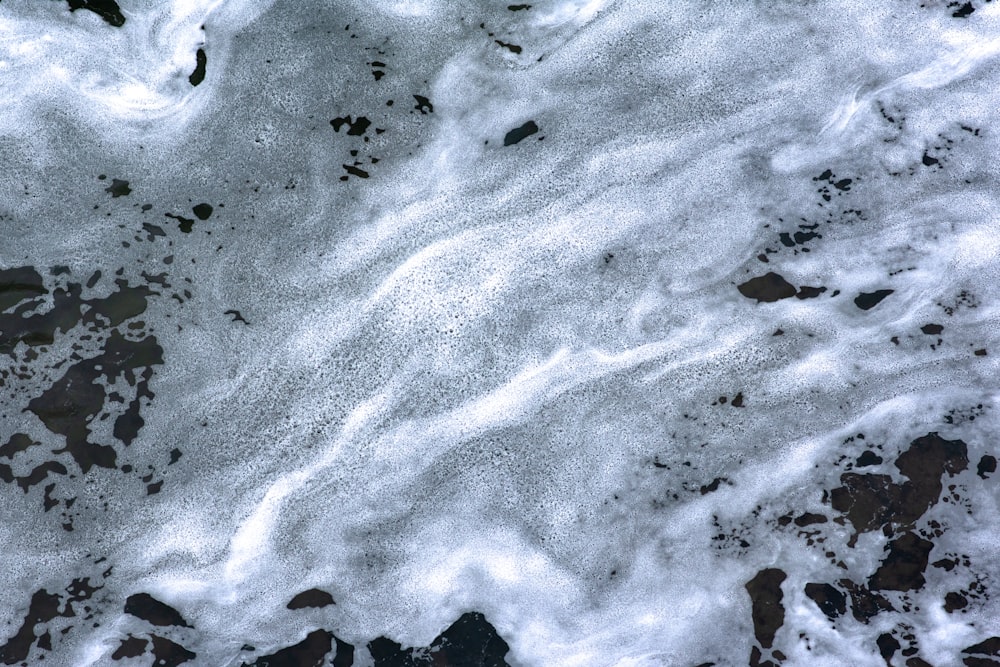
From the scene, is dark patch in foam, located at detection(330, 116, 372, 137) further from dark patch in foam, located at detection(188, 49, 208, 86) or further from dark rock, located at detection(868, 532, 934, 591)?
dark rock, located at detection(868, 532, 934, 591)

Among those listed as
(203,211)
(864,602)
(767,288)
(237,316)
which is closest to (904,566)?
(864,602)

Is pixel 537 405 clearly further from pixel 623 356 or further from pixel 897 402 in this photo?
pixel 897 402

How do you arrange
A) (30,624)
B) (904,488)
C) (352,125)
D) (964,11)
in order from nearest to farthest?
(30,624)
(904,488)
(352,125)
(964,11)

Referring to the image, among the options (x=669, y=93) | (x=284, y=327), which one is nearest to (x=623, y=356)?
(x=669, y=93)

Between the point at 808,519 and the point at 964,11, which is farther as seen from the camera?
the point at 964,11

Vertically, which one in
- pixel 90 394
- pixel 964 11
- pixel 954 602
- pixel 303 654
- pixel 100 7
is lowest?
pixel 954 602

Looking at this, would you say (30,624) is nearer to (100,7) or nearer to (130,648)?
(130,648)

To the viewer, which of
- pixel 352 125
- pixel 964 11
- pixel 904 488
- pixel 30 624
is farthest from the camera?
pixel 964 11
